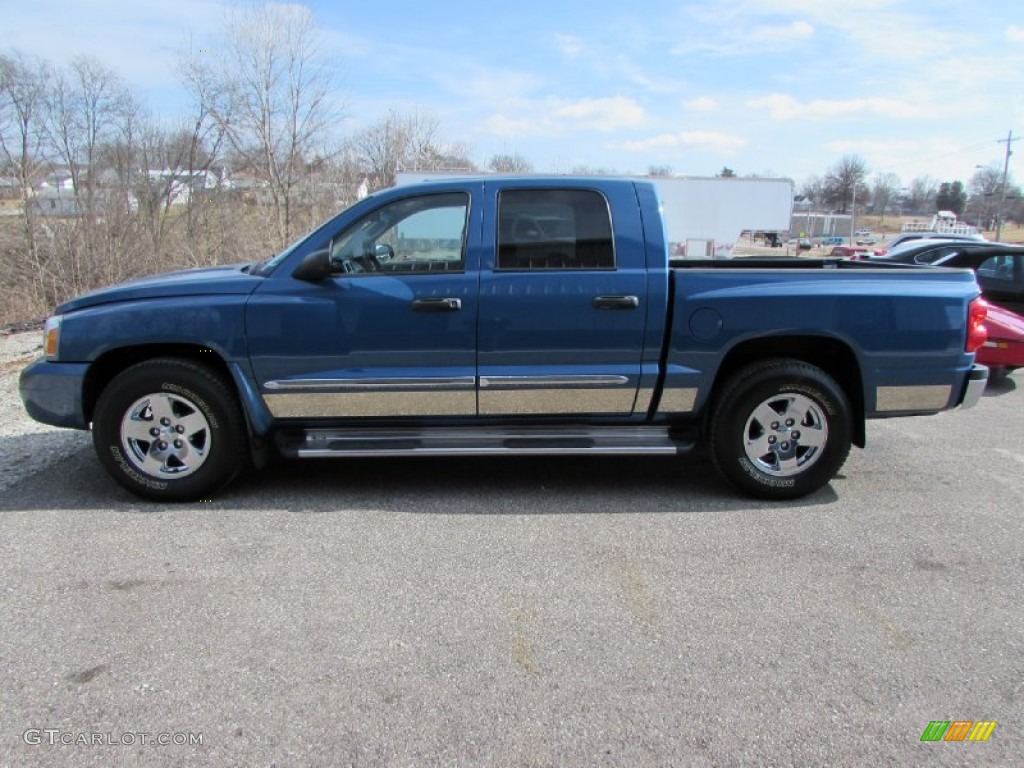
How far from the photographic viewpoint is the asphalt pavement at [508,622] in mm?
2264

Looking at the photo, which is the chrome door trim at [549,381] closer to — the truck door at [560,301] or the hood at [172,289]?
the truck door at [560,301]

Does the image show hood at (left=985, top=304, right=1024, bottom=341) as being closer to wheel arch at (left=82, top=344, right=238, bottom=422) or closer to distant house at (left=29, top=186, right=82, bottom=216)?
wheel arch at (left=82, top=344, right=238, bottom=422)

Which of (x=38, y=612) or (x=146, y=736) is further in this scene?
(x=38, y=612)

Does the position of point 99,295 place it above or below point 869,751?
above

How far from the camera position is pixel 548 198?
4160mm

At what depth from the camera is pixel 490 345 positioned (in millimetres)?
4059

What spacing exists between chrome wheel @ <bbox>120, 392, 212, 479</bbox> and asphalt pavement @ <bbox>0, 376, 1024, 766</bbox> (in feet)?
0.92

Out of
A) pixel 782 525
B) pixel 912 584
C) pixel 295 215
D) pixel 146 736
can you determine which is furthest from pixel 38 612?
pixel 295 215

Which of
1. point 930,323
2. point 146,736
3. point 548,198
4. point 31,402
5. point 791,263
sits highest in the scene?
point 548,198

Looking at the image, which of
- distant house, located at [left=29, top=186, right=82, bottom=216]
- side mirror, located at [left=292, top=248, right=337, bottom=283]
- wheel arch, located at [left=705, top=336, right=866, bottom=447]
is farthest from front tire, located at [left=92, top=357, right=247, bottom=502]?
distant house, located at [left=29, top=186, right=82, bottom=216]

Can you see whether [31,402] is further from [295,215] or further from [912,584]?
[295,215]

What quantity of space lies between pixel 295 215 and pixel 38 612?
2382 centimetres

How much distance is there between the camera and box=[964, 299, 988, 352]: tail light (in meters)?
4.11

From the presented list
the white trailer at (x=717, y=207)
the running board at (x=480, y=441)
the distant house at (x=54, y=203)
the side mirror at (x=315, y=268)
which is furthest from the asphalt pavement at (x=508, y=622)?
the white trailer at (x=717, y=207)
